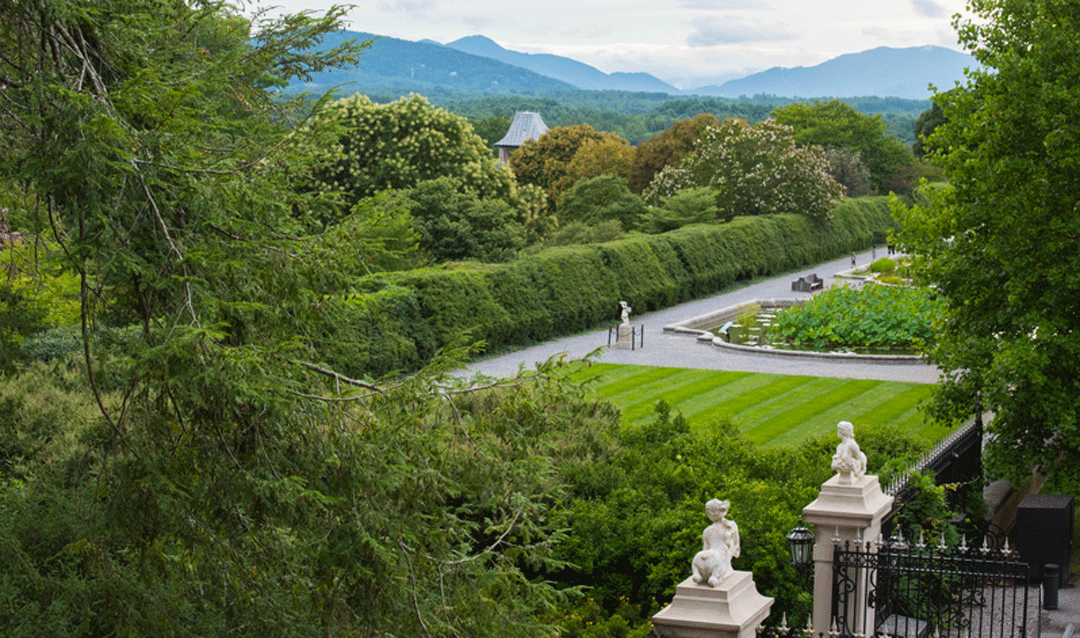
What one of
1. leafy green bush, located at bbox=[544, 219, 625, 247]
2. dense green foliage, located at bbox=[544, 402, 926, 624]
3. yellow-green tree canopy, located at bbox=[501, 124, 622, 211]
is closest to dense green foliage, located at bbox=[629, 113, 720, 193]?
yellow-green tree canopy, located at bbox=[501, 124, 622, 211]

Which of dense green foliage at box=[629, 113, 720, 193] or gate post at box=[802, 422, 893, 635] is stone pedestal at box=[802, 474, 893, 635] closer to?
gate post at box=[802, 422, 893, 635]

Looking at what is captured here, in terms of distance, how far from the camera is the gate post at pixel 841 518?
8617 mm

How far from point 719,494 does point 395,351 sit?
1478cm

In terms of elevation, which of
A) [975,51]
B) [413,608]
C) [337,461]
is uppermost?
[975,51]

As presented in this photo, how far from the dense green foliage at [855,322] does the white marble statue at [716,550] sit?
2088cm

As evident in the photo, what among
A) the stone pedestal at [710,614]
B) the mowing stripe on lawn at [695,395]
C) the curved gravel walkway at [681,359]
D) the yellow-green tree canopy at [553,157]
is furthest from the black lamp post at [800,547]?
the yellow-green tree canopy at [553,157]

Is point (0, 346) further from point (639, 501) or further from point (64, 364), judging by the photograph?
point (64, 364)

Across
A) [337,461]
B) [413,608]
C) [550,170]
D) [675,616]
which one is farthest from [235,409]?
[550,170]

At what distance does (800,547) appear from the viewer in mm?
8945

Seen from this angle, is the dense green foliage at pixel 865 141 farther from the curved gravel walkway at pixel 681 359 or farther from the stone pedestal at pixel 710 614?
the stone pedestal at pixel 710 614

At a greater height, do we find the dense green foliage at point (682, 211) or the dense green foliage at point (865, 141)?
the dense green foliage at point (865, 141)

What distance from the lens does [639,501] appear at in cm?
1002

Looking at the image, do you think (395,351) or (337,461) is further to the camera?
(395,351)

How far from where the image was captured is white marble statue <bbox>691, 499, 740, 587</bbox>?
6543 millimetres
